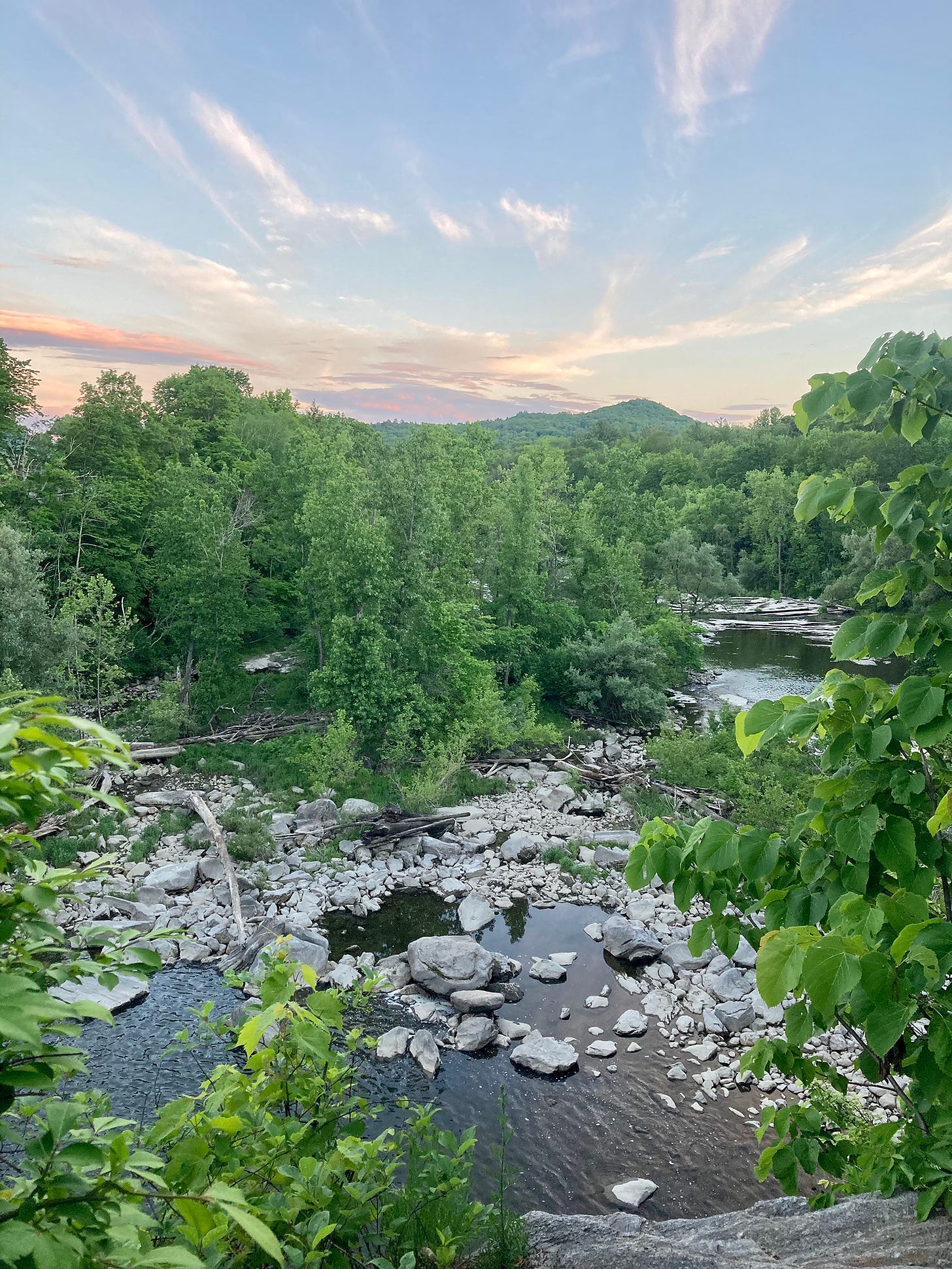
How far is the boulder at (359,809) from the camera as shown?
14711 millimetres

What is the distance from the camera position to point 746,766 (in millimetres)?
15562

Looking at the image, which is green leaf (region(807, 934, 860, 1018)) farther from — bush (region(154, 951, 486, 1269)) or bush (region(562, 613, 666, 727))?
bush (region(562, 613, 666, 727))

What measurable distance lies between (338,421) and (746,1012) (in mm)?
44227

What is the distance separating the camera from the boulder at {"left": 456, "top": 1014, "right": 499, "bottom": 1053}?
8.84 metres

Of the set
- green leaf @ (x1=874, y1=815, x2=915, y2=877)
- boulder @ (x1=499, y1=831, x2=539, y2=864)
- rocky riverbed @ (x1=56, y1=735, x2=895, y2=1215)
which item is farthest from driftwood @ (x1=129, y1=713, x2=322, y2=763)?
green leaf @ (x1=874, y1=815, x2=915, y2=877)

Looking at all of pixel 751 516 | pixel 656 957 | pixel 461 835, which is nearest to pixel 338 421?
pixel 751 516

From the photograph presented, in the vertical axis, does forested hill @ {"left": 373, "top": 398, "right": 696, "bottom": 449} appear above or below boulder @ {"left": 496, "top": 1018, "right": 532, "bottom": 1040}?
above

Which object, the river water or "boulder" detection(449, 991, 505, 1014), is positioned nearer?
the river water

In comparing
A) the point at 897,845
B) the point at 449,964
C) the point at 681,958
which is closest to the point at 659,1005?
the point at 681,958

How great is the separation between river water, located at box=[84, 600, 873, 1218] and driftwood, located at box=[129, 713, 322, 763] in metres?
7.66

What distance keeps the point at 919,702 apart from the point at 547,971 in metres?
9.76

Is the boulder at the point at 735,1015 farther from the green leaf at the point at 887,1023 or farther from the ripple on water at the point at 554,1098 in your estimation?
the green leaf at the point at 887,1023

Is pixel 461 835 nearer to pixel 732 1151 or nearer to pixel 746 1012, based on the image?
pixel 746 1012

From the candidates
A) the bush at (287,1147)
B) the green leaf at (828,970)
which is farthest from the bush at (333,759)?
the green leaf at (828,970)
